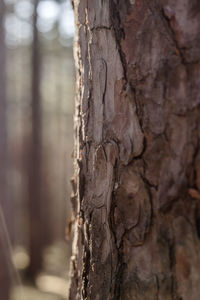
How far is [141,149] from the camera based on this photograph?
2.65 feet

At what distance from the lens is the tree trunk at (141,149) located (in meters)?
0.75

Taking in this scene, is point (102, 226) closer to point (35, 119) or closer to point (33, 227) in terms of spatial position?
point (35, 119)

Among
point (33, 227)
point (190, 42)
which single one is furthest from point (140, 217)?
point (33, 227)

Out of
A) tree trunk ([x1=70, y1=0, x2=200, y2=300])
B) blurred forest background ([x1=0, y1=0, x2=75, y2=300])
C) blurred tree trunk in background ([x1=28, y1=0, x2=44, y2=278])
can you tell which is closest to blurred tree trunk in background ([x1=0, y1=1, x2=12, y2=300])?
blurred forest background ([x1=0, y1=0, x2=75, y2=300])

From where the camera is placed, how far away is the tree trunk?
0.75m

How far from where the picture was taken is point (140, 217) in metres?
0.83

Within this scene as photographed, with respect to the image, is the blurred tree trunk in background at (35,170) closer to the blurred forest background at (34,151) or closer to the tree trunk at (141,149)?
the blurred forest background at (34,151)

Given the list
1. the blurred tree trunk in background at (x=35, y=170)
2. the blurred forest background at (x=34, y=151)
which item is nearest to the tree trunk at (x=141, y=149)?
the blurred forest background at (x=34, y=151)

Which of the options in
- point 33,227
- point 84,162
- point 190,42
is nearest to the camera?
point 190,42

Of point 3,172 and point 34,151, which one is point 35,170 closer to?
point 34,151

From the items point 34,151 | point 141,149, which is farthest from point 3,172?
point 141,149

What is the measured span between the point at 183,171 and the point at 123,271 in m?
0.31

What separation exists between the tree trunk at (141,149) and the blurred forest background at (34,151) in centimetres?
402

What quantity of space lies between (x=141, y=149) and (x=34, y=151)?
21.7 ft
